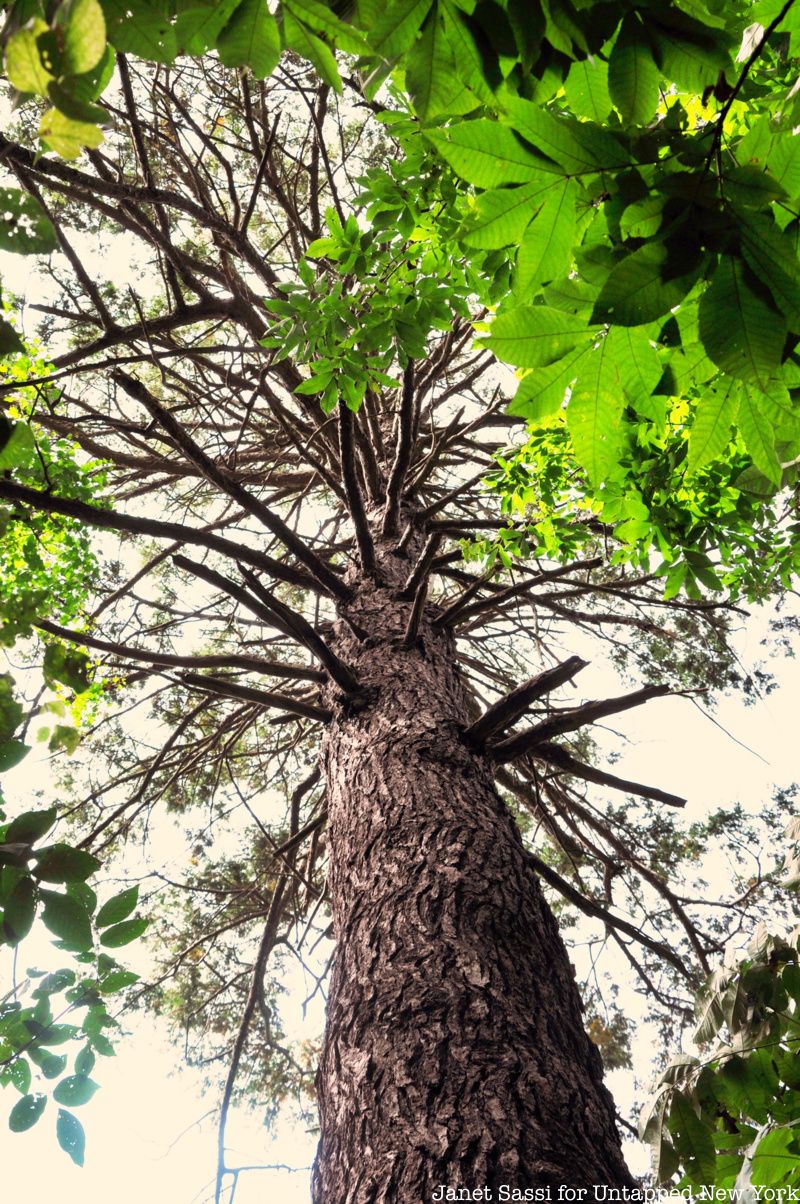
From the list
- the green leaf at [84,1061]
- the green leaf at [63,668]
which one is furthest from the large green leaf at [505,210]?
the green leaf at [84,1061]

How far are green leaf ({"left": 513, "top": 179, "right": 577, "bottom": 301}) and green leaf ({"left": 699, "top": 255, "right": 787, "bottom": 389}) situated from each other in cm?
20

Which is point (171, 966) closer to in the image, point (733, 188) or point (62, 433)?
point (62, 433)

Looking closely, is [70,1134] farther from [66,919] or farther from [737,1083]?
[737,1083]

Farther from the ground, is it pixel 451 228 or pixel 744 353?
pixel 451 228

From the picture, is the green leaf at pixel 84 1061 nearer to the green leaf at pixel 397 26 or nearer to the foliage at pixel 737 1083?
the foliage at pixel 737 1083

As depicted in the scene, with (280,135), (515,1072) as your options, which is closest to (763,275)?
(515,1072)

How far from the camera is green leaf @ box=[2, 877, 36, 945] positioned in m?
0.91

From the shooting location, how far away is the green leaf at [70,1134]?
3.63 feet

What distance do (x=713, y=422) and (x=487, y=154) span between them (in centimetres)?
48

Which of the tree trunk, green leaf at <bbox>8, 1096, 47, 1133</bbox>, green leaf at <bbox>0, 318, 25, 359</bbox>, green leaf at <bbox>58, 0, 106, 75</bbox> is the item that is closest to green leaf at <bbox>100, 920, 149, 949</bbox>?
green leaf at <bbox>8, 1096, 47, 1133</bbox>

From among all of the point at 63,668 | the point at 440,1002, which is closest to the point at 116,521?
the point at 63,668

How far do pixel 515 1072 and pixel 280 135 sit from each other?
516 cm

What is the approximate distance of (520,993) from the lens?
Answer: 1598mm

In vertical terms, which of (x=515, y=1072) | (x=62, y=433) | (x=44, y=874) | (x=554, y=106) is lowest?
(x=515, y=1072)
